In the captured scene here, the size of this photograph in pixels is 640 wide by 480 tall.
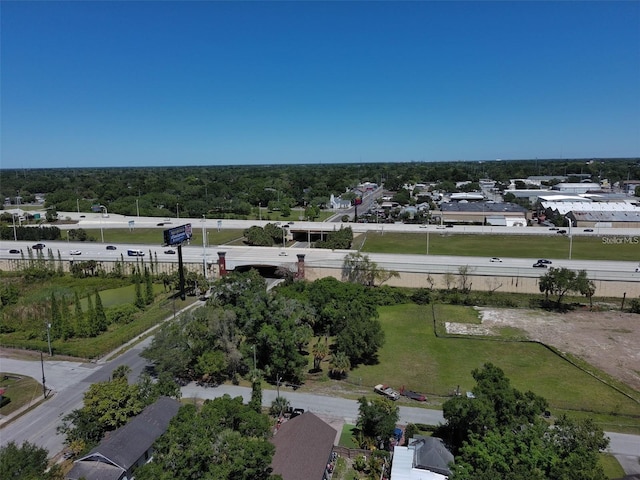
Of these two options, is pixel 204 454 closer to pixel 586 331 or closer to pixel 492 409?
pixel 492 409

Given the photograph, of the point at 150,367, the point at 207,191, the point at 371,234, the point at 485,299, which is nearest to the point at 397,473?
the point at 150,367

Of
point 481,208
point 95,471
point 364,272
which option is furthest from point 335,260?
point 481,208

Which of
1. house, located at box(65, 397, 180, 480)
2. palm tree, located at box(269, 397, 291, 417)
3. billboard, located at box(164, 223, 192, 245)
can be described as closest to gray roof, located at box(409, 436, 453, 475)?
palm tree, located at box(269, 397, 291, 417)

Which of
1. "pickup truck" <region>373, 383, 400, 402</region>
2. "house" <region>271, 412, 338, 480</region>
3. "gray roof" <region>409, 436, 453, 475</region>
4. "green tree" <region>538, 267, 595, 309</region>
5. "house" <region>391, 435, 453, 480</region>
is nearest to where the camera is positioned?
"house" <region>271, 412, 338, 480</region>

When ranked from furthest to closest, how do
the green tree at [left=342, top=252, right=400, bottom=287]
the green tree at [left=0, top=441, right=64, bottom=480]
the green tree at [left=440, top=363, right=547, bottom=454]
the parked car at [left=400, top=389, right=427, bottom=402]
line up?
the green tree at [left=342, top=252, right=400, bottom=287] → the parked car at [left=400, top=389, right=427, bottom=402] → the green tree at [left=440, top=363, right=547, bottom=454] → the green tree at [left=0, top=441, right=64, bottom=480]

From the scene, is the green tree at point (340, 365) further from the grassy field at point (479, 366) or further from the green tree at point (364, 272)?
the green tree at point (364, 272)

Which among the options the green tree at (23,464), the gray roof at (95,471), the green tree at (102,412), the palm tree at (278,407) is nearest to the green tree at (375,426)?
the palm tree at (278,407)

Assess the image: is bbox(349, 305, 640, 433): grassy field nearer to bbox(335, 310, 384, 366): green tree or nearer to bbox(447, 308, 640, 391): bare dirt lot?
bbox(335, 310, 384, 366): green tree
